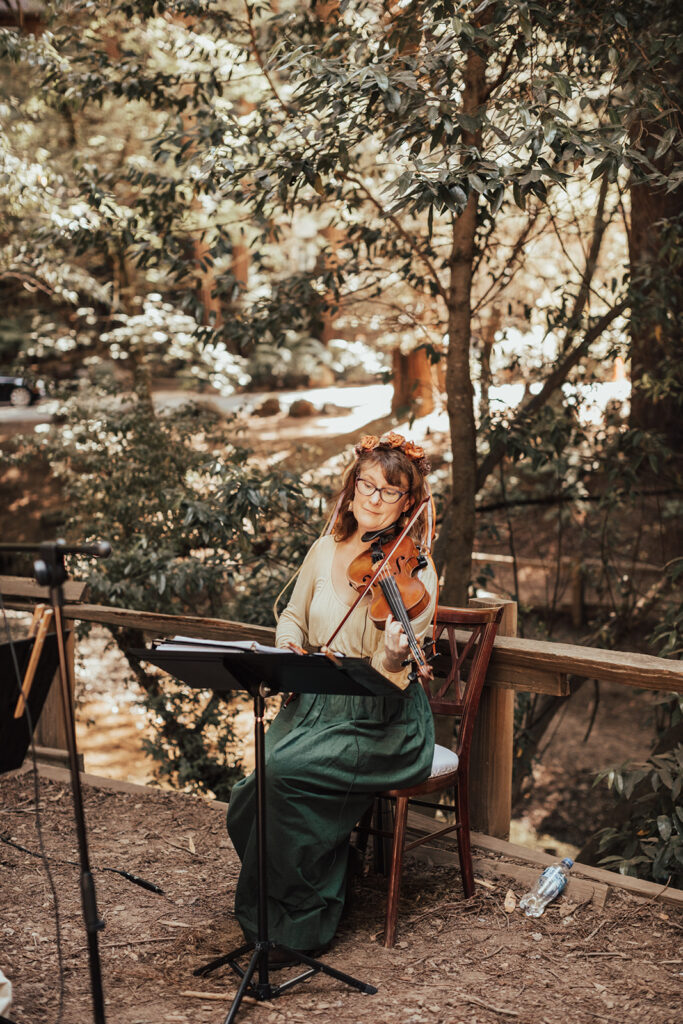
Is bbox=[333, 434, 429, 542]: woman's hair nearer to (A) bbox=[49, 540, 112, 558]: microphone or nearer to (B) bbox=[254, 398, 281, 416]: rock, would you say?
(A) bbox=[49, 540, 112, 558]: microphone

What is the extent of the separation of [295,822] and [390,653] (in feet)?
2.04

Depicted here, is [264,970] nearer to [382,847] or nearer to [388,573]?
[382,847]

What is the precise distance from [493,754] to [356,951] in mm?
943

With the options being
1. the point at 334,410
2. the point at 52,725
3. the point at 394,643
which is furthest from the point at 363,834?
the point at 334,410

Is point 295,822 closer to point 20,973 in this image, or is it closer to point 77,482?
point 20,973

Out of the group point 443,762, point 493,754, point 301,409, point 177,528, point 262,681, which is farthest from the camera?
point 301,409

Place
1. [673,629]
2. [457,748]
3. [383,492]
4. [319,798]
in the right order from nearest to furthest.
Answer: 1. [319,798]
2. [383,492]
3. [457,748]
4. [673,629]

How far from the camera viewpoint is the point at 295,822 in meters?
3.03

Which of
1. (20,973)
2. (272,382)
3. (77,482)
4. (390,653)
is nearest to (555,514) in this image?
(77,482)

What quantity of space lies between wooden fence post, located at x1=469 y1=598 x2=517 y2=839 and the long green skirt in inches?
21.6

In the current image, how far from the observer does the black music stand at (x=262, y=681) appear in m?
2.51

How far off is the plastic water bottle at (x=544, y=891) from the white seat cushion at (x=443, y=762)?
510mm

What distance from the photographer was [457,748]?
11.4 feet

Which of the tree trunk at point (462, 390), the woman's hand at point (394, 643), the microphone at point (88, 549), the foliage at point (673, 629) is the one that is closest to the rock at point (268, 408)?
the tree trunk at point (462, 390)
